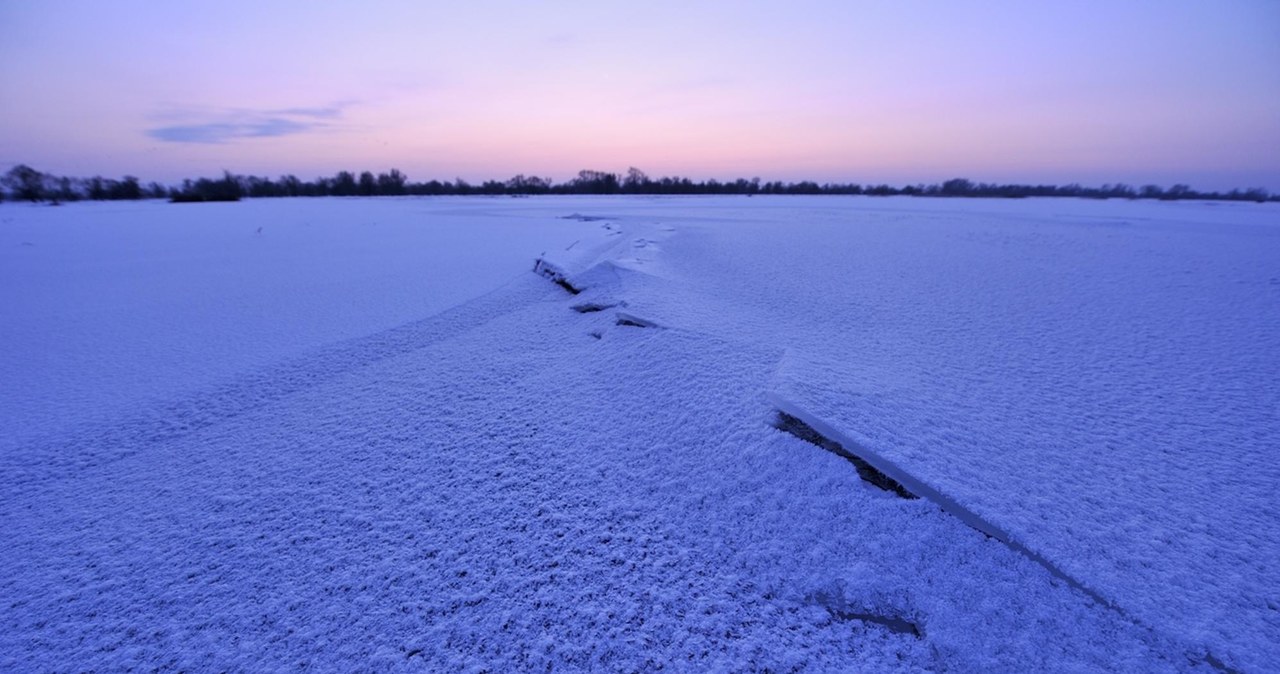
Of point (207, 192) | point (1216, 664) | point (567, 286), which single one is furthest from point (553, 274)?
point (207, 192)

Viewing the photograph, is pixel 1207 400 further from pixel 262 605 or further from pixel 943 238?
pixel 943 238

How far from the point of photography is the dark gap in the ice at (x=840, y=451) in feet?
5.28

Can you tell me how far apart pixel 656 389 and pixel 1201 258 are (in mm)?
8851

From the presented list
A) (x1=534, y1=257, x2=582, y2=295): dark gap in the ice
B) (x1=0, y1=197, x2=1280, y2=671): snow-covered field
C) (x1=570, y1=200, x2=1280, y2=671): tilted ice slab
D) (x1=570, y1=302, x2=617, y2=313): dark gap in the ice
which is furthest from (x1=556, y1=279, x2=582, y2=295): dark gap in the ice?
(x1=0, y1=197, x2=1280, y2=671): snow-covered field

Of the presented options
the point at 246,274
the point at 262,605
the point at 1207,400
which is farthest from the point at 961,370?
the point at 246,274

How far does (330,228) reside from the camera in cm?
1309

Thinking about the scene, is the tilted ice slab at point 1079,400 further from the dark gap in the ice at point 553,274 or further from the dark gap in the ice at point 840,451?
the dark gap in the ice at point 553,274

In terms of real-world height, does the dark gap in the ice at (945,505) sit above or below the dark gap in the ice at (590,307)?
below

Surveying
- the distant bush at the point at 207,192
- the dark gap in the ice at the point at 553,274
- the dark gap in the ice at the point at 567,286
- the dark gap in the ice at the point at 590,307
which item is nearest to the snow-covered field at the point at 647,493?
the dark gap in the ice at the point at 590,307

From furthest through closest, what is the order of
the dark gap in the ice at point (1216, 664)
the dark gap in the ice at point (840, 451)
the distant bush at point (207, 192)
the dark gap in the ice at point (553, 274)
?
1. the distant bush at point (207, 192)
2. the dark gap in the ice at point (553, 274)
3. the dark gap in the ice at point (840, 451)
4. the dark gap in the ice at point (1216, 664)

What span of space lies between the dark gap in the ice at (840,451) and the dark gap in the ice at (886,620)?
0.40 metres

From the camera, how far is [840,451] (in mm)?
1754

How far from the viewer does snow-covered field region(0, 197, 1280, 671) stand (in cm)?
126

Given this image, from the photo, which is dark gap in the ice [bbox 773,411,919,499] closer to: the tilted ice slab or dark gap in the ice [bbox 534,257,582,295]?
the tilted ice slab
